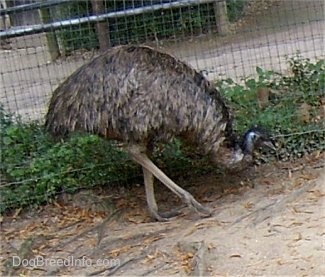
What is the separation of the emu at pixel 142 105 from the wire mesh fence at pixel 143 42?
763 millimetres

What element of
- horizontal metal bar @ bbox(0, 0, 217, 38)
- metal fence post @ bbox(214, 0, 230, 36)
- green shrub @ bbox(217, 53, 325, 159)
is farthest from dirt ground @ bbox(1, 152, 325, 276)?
metal fence post @ bbox(214, 0, 230, 36)

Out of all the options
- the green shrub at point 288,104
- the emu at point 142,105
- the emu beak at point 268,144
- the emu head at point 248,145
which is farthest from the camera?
the green shrub at point 288,104

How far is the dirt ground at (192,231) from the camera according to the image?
377 centimetres

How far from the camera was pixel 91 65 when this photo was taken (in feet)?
14.4

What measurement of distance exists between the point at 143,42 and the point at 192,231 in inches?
117

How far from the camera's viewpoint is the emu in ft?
14.0

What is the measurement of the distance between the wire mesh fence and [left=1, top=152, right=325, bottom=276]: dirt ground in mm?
310

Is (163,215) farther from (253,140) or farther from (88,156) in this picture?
(88,156)

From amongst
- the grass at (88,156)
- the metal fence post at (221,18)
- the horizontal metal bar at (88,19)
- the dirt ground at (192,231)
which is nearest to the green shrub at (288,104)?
the grass at (88,156)

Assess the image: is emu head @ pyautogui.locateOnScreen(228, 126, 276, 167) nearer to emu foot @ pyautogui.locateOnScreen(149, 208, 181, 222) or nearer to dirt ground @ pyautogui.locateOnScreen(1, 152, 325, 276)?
dirt ground @ pyautogui.locateOnScreen(1, 152, 325, 276)

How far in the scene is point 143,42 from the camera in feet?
22.5

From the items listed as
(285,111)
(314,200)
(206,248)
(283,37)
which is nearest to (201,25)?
(283,37)

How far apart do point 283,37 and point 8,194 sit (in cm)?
352

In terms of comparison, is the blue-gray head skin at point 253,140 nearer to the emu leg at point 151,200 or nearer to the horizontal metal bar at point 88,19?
the emu leg at point 151,200
